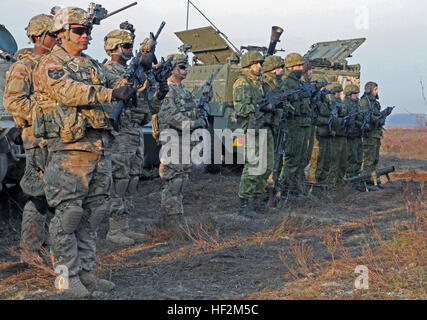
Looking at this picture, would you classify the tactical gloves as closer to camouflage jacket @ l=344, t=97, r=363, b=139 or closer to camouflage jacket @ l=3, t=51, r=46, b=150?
camouflage jacket @ l=3, t=51, r=46, b=150

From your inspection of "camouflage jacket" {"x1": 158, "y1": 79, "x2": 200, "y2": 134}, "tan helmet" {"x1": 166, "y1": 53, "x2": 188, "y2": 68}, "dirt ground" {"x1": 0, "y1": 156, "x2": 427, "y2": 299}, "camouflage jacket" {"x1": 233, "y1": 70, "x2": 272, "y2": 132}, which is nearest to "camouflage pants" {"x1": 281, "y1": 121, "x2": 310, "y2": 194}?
"dirt ground" {"x1": 0, "y1": 156, "x2": 427, "y2": 299}

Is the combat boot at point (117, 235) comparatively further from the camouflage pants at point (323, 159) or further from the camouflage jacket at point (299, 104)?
the camouflage pants at point (323, 159)

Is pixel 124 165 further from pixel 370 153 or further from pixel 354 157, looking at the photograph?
pixel 370 153

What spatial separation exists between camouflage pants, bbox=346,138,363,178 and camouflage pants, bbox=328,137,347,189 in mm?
553

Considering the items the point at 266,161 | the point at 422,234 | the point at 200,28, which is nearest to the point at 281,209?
the point at 266,161

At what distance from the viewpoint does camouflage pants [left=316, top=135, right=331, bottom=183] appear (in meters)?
10.5

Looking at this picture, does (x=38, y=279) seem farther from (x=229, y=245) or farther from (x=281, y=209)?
(x=281, y=209)

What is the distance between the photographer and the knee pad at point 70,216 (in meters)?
4.08

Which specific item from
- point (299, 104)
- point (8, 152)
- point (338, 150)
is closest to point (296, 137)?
point (299, 104)

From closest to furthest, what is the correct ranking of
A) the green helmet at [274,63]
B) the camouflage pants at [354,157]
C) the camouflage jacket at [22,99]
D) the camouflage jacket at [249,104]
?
1. the camouflage jacket at [22,99]
2. the camouflage jacket at [249,104]
3. the green helmet at [274,63]
4. the camouflage pants at [354,157]

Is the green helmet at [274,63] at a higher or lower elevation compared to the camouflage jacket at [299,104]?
higher

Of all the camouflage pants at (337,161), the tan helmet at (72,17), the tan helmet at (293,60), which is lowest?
the camouflage pants at (337,161)

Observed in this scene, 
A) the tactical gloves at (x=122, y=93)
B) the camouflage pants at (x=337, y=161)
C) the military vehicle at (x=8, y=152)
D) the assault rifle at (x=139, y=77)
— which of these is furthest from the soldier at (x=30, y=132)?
the camouflage pants at (x=337, y=161)

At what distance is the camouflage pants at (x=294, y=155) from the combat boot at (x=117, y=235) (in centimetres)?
346
